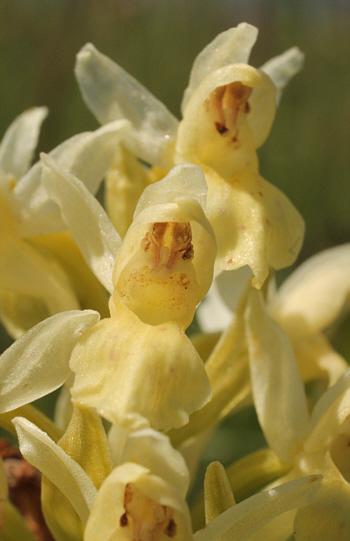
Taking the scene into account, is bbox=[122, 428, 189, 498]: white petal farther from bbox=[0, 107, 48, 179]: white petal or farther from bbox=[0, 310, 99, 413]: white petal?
bbox=[0, 107, 48, 179]: white petal

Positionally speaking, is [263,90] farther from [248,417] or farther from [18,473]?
[248,417]

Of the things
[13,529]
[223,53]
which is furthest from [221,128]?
[13,529]

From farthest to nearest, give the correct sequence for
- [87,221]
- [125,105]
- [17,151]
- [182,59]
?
[182,59] → [17,151] → [125,105] → [87,221]

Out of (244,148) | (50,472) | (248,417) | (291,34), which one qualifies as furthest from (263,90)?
(291,34)

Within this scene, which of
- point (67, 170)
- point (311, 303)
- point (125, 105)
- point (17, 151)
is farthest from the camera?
point (311, 303)

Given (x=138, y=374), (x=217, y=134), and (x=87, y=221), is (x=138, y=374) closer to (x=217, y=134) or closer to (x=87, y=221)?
(x=87, y=221)

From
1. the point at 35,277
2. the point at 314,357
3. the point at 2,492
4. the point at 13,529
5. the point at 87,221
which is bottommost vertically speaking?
the point at 314,357
